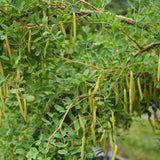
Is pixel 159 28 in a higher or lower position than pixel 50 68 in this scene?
higher

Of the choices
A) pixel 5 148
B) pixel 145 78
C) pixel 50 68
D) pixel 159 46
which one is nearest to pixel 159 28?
pixel 159 46

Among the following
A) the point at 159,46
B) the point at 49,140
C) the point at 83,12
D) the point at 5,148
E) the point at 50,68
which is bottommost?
the point at 5,148

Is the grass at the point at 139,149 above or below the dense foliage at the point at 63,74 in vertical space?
below

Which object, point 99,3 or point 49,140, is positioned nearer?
point 49,140

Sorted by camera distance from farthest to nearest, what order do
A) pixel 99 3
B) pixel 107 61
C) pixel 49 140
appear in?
pixel 107 61 → pixel 99 3 → pixel 49 140

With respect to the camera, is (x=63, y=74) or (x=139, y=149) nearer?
(x=63, y=74)

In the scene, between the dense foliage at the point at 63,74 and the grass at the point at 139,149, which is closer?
the dense foliage at the point at 63,74

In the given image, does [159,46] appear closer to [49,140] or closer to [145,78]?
[145,78]

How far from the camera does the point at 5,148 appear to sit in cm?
83

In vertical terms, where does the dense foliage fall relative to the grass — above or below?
above

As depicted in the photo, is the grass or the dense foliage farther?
the grass

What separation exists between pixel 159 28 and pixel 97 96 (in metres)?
0.31

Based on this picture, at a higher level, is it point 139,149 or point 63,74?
point 63,74

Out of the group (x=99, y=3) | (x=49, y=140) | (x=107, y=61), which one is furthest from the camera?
(x=107, y=61)
